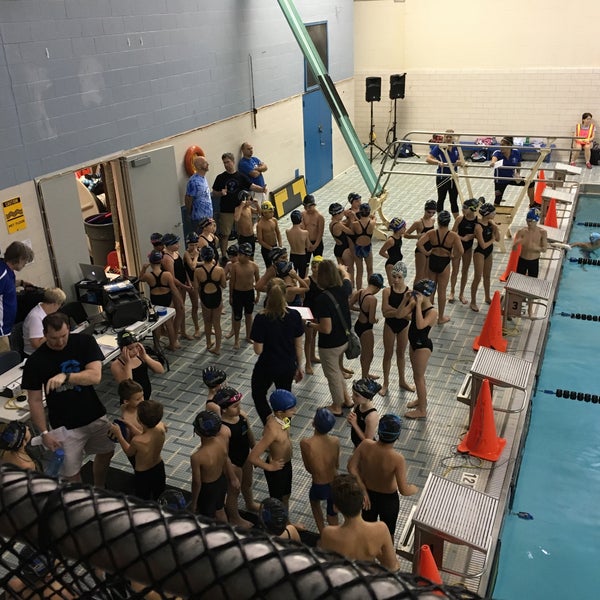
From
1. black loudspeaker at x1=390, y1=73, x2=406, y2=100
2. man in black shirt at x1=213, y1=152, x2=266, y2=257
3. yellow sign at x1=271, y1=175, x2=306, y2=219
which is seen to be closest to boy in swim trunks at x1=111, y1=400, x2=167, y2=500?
man in black shirt at x1=213, y1=152, x2=266, y2=257

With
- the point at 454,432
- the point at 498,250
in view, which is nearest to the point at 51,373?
the point at 454,432

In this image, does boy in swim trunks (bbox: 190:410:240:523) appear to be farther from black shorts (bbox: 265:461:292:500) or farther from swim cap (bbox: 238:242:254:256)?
swim cap (bbox: 238:242:254:256)

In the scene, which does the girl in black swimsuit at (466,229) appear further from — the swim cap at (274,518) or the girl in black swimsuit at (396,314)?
the swim cap at (274,518)

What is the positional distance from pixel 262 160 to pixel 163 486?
9401 millimetres

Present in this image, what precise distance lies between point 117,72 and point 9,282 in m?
3.84

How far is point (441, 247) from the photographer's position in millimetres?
8539

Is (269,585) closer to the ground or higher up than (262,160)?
higher up

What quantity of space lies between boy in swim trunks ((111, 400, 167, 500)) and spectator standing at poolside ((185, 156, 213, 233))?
6.27 m

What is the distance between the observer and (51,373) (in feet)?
16.1

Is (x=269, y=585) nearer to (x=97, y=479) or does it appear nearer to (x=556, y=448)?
(x=97, y=479)

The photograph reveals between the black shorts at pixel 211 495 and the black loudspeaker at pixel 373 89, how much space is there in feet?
49.5

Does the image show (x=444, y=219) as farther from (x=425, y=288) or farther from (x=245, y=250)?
(x=245, y=250)

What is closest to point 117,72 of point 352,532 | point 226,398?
point 226,398

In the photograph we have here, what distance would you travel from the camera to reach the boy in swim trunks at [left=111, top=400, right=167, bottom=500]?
485 centimetres
